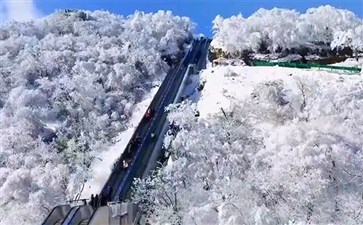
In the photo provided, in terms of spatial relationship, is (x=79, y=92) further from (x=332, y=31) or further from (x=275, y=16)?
(x=332, y=31)

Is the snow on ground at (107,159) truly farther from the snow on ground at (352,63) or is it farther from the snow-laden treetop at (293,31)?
the snow on ground at (352,63)

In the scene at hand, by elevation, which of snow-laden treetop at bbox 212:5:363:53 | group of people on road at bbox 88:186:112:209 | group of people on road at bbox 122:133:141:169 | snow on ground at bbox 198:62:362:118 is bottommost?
group of people on road at bbox 88:186:112:209

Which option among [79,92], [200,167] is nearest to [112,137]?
[79,92]

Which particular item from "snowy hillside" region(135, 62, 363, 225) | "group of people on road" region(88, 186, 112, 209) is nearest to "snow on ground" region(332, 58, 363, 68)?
"snowy hillside" region(135, 62, 363, 225)

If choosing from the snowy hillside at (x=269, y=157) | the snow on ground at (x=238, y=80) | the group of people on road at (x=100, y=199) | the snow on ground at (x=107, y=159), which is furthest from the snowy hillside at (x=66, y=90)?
the snow on ground at (x=238, y=80)

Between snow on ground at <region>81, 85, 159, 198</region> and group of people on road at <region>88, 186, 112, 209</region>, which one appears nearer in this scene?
group of people on road at <region>88, 186, 112, 209</region>

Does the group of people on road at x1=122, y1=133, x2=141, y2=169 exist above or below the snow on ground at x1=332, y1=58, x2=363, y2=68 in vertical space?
below

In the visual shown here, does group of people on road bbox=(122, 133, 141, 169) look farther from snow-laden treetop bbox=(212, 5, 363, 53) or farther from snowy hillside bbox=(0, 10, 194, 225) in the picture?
snow-laden treetop bbox=(212, 5, 363, 53)
